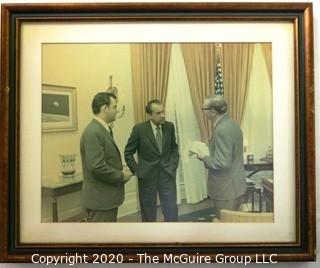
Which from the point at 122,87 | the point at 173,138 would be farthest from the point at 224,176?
the point at 122,87

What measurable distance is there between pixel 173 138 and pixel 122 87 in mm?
131

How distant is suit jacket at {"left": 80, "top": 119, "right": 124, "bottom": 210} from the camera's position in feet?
2.36

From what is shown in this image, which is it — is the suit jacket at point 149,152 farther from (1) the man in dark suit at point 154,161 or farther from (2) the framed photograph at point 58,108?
(2) the framed photograph at point 58,108

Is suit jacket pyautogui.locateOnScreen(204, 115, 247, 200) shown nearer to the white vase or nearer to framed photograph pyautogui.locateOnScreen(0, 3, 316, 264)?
framed photograph pyautogui.locateOnScreen(0, 3, 316, 264)

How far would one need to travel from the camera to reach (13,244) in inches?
27.8

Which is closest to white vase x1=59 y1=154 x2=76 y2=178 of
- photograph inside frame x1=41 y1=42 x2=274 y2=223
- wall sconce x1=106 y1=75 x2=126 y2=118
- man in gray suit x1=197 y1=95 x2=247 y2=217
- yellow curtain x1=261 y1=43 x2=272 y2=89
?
photograph inside frame x1=41 y1=42 x2=274 y2=223

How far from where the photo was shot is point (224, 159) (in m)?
0.72

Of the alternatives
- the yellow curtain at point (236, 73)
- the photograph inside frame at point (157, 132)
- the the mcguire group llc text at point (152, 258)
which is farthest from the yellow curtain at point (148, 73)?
the the mcguire group llc text at point (152, 258)

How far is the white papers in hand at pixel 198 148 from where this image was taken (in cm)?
72

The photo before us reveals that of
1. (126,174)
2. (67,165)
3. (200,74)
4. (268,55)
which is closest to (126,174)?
(126,174)

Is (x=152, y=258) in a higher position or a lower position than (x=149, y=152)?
lower

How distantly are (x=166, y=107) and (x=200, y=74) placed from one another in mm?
86

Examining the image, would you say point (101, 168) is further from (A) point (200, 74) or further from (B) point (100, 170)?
(A) point (200, 74)

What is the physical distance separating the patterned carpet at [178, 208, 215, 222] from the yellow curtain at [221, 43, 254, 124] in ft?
0.57
